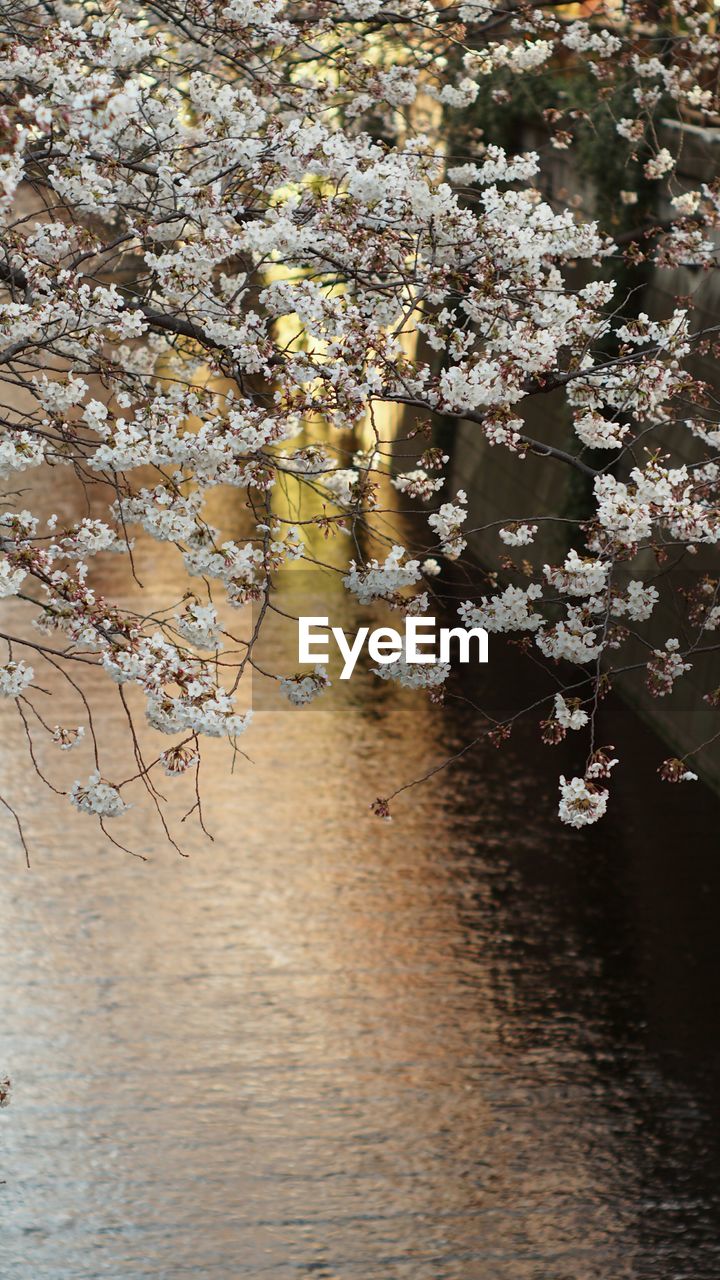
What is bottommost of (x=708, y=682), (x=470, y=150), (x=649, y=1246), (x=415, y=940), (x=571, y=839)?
(x=649, y=1246)

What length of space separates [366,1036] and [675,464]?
A: 6.24 meters

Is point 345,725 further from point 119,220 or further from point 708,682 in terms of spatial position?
point 119,220

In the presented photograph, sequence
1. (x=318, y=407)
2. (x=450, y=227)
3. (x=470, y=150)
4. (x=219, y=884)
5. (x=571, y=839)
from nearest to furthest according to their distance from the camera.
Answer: (x=318, y=407) → (x=450, y=227) → (x=219, y=884) → (x=571, y=839) → (x=470, y=150)

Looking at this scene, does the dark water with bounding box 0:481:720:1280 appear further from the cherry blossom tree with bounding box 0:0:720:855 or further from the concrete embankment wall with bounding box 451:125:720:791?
the cherry blossom tree with bounding box 0:0:720:855

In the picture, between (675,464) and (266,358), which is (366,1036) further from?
(675,464)

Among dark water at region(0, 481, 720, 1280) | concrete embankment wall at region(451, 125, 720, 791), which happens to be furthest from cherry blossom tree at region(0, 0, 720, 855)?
concrete embankment wall at region(451, 125, 720, 791)

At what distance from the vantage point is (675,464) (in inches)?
587

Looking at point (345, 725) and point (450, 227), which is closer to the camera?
point (450, 227)

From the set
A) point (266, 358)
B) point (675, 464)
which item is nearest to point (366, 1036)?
point (266, 358)

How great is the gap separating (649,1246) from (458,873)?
161 inches

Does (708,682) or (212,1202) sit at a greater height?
(708,682)

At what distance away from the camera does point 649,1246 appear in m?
8.49

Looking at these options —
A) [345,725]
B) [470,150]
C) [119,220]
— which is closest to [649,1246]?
[345,725]

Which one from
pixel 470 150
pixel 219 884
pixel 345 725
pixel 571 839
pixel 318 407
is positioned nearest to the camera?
pixel 318 407
